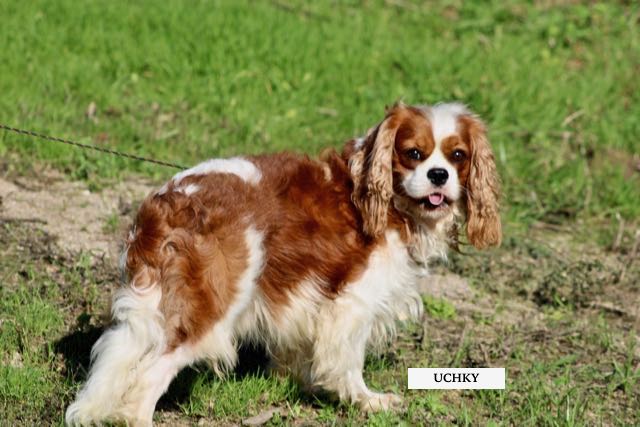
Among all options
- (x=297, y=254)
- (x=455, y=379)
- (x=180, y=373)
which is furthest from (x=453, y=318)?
(x=180, y=373)

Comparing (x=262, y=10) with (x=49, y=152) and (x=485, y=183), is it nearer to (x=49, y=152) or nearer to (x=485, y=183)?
(x=49, y=152)

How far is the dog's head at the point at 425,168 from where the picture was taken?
16.5 ft

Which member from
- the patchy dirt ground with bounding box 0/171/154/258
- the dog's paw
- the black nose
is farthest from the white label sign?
the patchy dirt ground with bounding box 0/171/154/258

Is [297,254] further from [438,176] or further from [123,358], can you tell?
[123,358]

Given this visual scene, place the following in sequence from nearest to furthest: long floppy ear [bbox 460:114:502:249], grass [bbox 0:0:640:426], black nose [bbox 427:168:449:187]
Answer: black nose [bbox 427:168:449:187]
long floppy ear [bbox 460:114:502:249]
grass [bbox 0:0:640:426]

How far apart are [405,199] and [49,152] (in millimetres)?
3389

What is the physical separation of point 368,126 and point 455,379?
373cm

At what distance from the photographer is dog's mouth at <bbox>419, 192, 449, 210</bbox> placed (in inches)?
199

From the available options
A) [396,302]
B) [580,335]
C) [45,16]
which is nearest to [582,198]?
[580,335]

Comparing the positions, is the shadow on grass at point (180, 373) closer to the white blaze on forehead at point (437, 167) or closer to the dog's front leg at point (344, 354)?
the dog's front leg at point (344, 354)

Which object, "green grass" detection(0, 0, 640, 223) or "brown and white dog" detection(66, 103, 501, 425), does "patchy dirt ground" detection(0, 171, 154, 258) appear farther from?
"brown and white dog" detection(66, 103, 501, 425)

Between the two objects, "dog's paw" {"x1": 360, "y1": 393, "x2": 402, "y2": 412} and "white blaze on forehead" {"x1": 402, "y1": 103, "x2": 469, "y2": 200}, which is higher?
"white blaze on forehead" {"x1": 402, "y1": 103, "x2": 469, "y2": 200}

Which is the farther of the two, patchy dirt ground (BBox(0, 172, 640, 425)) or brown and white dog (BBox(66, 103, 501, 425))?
patchy dirt ground (BBox(0, 172, 640, 425))

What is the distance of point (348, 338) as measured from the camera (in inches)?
203
